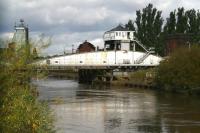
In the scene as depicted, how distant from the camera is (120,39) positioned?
111 m

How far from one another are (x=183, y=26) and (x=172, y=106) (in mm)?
76388

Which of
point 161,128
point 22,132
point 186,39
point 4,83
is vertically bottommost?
point 161,128

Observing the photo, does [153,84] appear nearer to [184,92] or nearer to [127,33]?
[184,92]

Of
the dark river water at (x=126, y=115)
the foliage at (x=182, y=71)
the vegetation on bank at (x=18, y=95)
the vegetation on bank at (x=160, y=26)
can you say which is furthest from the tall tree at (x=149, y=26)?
the vegetation on bank at (x=18, y=95)

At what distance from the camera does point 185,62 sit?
78438 mm

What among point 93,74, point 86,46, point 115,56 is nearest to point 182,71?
point 115,56

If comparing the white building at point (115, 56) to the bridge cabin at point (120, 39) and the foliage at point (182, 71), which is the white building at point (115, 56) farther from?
the foliage at point (182, 71)

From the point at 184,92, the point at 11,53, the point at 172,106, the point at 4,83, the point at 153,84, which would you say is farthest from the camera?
the point at 153,84

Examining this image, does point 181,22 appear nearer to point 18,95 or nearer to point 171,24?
point 171,24

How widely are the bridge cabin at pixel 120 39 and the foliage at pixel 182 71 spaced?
26553mm

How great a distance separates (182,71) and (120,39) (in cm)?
3434

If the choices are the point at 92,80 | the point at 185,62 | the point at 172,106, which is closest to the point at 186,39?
the point at 92,80

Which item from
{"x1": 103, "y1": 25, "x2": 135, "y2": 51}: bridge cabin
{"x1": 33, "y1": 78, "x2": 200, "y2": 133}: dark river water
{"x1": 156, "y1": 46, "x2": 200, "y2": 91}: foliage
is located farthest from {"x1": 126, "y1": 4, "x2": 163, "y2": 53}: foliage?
{"x1": 33, "y1": 78, "x2": 200, "y2": 133}: dark river water

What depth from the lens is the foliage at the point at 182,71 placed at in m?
75.7
